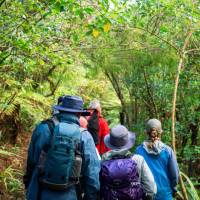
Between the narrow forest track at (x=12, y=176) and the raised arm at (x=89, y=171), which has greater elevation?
the raised arm at (x=89, y=171)

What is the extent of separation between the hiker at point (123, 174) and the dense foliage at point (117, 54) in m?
1.71

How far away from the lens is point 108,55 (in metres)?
9.44

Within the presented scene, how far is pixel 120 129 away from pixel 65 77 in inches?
377

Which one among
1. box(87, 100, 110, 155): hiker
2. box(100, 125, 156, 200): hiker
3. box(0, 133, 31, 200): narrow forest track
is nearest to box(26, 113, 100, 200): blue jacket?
box(100, 125, 156, 200): hiker

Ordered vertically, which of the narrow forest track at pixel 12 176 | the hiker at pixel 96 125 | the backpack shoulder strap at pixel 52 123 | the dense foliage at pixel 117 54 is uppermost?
the dense foliage at pixel 117 54

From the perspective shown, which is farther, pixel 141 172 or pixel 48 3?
pixel 48 3

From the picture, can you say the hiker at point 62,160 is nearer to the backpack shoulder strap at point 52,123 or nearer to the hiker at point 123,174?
the backpack shoulder strap at point 52,123

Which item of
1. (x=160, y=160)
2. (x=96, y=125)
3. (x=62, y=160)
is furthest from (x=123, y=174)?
(x=96, y=125)

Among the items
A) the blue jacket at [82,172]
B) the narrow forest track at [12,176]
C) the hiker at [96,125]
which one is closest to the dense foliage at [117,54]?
the narrow forest track at [12,176]

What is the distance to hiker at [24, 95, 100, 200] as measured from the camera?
12.0ft

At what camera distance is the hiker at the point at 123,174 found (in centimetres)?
371

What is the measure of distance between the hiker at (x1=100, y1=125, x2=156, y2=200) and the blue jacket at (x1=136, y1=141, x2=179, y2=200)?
64 centimetres

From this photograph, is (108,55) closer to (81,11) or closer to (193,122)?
(193,122)

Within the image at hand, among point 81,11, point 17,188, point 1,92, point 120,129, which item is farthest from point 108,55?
point 120,129
